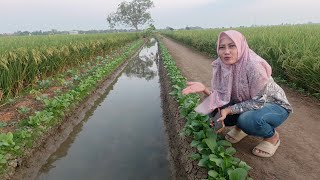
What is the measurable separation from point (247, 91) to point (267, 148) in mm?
798

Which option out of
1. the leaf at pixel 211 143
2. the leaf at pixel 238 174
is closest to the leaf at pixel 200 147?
the leaf at pixel 211 143

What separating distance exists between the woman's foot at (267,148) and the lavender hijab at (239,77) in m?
0.63

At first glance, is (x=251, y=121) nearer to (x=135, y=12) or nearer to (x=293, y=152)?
(x=293, y=152)

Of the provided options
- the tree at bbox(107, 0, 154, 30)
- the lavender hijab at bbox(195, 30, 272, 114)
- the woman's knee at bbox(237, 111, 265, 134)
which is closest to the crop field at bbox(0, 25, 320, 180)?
the woman's knee at bbox(237, 111, 265, 134)

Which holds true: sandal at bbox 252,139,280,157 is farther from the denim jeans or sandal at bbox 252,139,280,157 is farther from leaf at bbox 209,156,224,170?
leaf at bbox 209,156,224,170

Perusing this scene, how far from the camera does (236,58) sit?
378cm

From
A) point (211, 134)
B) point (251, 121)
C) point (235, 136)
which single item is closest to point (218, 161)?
point (251, 121)

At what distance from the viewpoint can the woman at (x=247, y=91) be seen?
3732mm

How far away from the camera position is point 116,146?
5.88m

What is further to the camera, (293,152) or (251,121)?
→ (293,152)

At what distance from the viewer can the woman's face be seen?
372 cm

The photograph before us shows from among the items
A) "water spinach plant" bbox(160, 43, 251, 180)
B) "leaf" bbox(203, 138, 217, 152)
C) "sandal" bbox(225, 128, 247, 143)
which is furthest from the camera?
"sandal" bbox(225, 128, 247, 143)

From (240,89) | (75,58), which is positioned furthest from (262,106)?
(75,58)

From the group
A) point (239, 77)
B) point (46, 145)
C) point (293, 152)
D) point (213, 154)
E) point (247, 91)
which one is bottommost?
point (46, 145)
